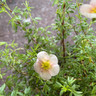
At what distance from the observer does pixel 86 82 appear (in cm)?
83

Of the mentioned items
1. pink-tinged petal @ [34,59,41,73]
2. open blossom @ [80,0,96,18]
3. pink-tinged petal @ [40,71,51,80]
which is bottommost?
pink-tinged petal @ [40,71,51,80]

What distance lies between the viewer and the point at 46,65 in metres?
0.72

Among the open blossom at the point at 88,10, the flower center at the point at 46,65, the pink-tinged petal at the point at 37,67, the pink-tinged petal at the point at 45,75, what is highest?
the open blossom at the point at 88,10

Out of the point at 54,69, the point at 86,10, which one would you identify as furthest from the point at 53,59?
the point at 86,10

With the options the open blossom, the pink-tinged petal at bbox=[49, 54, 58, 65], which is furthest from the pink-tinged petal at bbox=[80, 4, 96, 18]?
the pink-tinged petal at bbox=[49, 54, 58, 65]

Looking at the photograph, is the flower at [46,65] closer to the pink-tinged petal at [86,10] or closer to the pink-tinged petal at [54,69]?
the pink-tinged petal at [54,69]

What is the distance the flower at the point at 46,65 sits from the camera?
0.67 meters

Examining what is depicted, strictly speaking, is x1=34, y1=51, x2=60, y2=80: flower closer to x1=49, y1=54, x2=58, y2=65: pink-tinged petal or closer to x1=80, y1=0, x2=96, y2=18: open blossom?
x1=49, y1=54, x2=58, y2=65: pink-tinged petal

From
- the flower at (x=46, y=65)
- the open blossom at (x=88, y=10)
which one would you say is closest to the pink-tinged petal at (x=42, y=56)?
the flower at (x=46, y=65)

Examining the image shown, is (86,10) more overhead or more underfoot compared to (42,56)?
more overhead

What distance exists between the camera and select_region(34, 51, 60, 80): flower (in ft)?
2.20

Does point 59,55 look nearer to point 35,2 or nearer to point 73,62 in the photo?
point 73,62

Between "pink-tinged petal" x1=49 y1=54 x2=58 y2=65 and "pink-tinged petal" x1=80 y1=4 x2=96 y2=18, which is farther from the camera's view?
"pink-tinged petal" x1=49 y1=54 x2=58 y2=65

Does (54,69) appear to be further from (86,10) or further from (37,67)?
(86,10)
